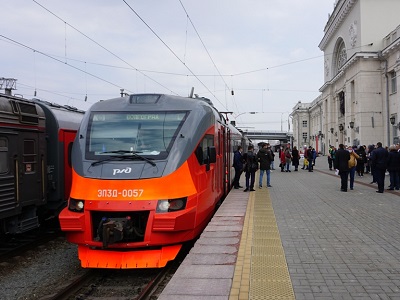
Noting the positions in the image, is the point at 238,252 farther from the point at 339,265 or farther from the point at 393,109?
the point at 393,109

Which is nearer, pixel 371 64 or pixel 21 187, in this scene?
pixel 21 187

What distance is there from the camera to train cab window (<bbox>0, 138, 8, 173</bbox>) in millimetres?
7672

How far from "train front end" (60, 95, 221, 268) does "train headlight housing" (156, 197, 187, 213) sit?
0.05 ft

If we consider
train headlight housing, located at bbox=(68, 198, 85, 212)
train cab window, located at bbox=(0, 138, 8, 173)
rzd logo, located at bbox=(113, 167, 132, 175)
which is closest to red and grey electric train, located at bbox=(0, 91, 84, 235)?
train cab window, located at bbox=(0, 138, 8, 173)

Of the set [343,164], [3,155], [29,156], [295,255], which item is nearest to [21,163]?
[29,156]

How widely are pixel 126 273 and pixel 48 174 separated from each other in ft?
13.1

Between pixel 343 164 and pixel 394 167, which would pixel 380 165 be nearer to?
pixel 394 167

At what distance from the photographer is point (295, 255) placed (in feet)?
19.7

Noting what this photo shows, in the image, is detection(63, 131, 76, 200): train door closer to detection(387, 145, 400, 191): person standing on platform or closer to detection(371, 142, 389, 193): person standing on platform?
detection(371, 142, 389, 193): person standing on platform

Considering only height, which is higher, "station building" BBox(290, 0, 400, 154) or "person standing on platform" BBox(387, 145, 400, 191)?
"station building" BBox(290, 0, 400, 154)

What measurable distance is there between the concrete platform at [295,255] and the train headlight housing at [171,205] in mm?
684

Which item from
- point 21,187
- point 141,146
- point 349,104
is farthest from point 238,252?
point 349,104

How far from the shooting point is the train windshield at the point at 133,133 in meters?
6.94

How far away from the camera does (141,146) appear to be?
7012 millimetres
